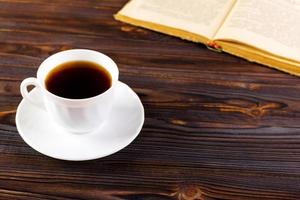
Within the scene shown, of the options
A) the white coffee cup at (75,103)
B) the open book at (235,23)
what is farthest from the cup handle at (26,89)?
the open book at (235,23)

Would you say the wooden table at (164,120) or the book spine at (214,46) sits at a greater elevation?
the book spine at (214,46)

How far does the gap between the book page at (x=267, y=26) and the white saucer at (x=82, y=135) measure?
306 millimetres

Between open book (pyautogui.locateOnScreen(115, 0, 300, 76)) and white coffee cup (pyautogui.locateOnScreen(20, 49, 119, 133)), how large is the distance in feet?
0.90

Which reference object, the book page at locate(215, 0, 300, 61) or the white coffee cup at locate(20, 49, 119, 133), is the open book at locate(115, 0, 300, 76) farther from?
the white coffee cup at locate(20, 49, 119, 133)

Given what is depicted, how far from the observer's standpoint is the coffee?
66 cm

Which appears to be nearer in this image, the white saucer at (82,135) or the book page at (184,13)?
the white saucer at (82,135)

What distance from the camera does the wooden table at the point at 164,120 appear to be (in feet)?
2.03

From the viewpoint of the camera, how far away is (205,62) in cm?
85

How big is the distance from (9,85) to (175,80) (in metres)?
0.33

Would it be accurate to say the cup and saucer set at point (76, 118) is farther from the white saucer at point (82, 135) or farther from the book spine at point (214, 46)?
the book spine at point (214, 46)

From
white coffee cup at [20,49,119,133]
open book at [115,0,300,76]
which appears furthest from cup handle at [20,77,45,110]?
open book at [115,0,300,76]

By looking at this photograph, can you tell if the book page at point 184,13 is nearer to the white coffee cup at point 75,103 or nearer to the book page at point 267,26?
the book page at point 267,26

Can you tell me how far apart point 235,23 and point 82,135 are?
0.46 m

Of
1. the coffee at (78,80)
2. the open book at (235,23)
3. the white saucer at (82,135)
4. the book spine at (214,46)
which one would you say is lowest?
the white saucer at (82,135)
